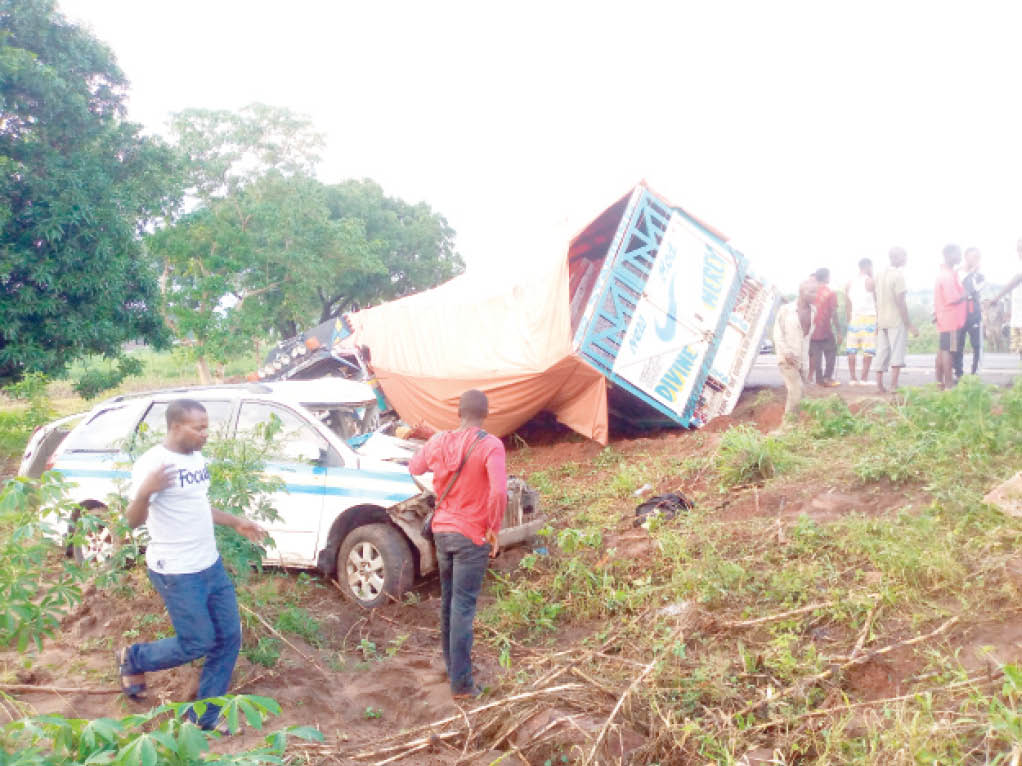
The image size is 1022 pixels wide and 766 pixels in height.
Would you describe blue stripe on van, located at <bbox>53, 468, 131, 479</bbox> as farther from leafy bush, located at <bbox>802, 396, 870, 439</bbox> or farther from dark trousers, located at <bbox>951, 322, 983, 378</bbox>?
dark trousers, located at <bbox>951, 322, 983, 378</bbox>

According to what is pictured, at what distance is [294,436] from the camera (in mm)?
6430

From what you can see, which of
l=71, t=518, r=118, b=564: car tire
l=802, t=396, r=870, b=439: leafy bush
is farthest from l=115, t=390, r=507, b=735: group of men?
l=802, t=396, r=870, b=439: leafy bush

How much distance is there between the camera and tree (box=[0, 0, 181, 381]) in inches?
490

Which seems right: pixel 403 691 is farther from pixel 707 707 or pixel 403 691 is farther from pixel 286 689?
pixel 707 707

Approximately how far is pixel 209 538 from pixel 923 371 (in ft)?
43.0

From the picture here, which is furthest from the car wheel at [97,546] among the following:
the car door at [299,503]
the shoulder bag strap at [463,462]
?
the shoulder bag strap at [463,462]

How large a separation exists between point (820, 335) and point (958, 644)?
7366 millimetres

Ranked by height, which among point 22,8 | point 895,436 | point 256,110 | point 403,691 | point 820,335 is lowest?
point 403,691

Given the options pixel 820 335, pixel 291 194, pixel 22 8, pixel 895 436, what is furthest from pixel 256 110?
pixel 895 436

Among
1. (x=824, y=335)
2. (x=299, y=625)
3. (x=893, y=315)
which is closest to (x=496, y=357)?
(x=824, y=335)

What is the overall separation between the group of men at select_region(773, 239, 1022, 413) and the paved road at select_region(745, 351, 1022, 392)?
0.58 meters

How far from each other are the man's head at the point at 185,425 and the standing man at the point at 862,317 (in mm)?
9328

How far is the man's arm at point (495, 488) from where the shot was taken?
473cm

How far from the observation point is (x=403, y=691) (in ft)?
16.8
